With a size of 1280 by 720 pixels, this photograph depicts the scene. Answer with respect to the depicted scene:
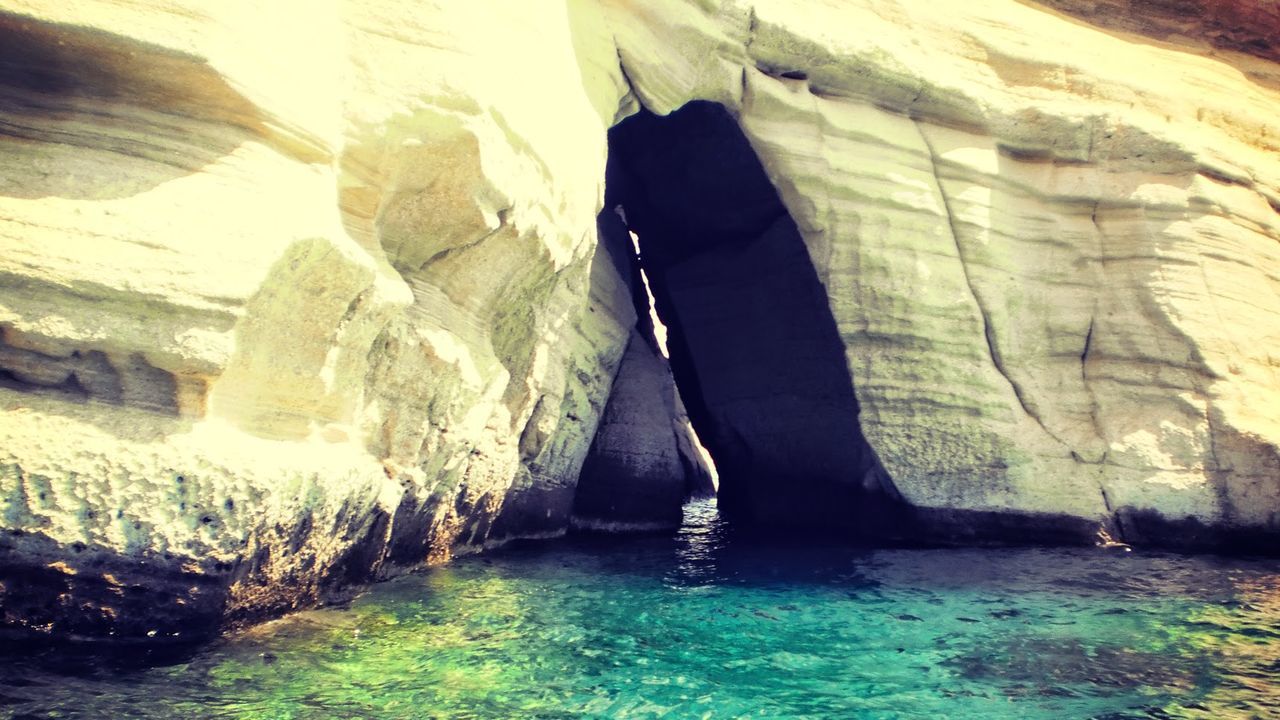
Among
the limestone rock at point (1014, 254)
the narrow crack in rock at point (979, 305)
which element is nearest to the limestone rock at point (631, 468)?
the limestone rock at point (1014, 254)

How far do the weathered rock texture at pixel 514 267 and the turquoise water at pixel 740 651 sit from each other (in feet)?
1.70

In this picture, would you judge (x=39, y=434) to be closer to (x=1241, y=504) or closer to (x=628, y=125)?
(x=628, y=125)

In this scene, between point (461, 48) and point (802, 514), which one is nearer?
point (461, 48)

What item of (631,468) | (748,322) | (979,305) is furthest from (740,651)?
(748,322)

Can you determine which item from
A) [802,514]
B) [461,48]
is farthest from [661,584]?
[802,514]

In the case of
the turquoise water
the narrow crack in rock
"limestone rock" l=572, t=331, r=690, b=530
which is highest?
the narrow crack in rock

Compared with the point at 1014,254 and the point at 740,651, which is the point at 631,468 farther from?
the point at 740,651

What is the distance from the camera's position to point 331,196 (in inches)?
183

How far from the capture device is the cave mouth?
991 centimetres

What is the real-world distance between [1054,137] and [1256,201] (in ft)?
7.55

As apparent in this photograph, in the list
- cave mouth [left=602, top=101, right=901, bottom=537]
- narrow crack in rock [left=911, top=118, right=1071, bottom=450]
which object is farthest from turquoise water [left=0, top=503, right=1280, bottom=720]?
cave mouth [left=602, top=101, right=901, bottom=537]

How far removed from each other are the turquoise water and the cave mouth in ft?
10.2

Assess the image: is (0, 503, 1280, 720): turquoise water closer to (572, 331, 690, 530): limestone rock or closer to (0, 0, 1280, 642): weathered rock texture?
(0, 0, 1280, 642): weathered rock texture

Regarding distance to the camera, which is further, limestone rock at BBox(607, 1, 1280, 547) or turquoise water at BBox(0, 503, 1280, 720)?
limestone rock at BBox(607, 1, 1280, 547)
